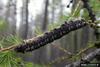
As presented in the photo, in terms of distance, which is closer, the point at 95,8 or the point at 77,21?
the point at 77,21

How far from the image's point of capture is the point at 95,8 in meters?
1.55

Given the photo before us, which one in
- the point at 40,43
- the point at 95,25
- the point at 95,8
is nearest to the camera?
the point at 40,43

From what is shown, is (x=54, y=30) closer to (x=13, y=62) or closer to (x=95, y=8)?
(x=13, y=62)

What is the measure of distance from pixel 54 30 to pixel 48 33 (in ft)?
0.10

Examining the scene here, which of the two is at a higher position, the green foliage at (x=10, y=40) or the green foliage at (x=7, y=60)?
the green foliage at (x=10, y=40)

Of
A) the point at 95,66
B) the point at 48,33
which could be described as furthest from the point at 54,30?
the point at 95,66

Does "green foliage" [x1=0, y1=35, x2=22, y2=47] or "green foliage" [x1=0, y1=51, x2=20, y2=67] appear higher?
"green foliage" [x1=0, y1=35, x2=22, y2=47]

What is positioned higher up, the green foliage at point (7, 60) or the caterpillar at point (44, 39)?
the caterpillar at point (44, 39)

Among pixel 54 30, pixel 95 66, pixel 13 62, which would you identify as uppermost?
pixel 54 30

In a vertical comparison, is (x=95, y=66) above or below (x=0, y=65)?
below

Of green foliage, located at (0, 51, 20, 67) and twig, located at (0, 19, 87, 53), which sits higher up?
twig, located at (0, 19, 87, 53)

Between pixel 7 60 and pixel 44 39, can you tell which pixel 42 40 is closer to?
pixel 44 39

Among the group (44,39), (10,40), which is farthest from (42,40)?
(10,40)

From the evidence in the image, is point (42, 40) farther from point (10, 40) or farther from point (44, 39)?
point (10, 40)
